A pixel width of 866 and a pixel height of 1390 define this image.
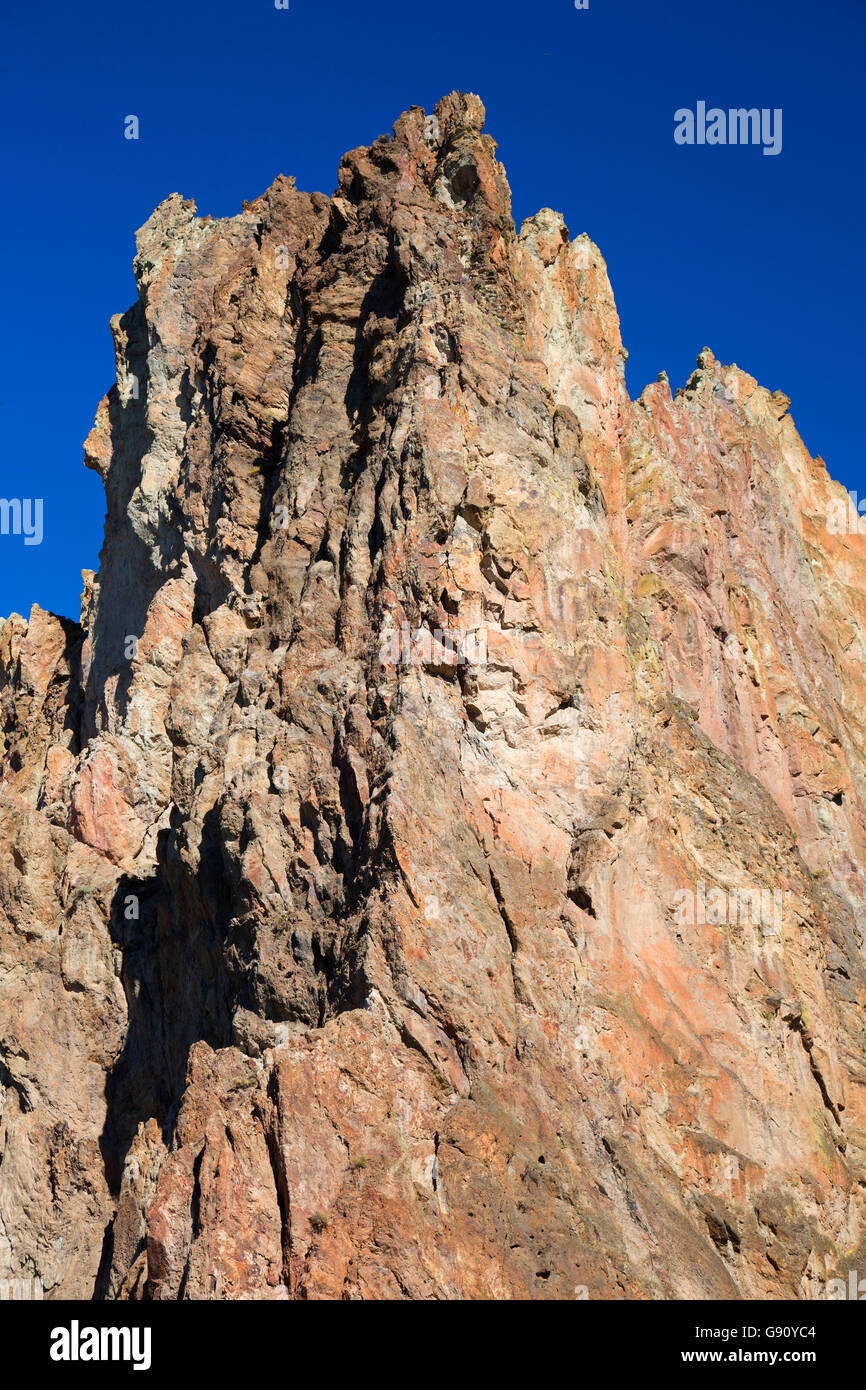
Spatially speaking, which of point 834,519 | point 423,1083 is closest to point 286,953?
point 423,1083

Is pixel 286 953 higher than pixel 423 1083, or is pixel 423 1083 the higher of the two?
pixel 286 953

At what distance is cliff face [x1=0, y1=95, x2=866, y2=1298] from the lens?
81.0 ft

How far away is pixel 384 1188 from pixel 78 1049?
17014mm

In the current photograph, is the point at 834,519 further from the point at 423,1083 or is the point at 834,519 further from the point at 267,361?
the point at 423,1083

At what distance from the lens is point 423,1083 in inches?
986

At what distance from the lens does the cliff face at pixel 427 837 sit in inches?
972

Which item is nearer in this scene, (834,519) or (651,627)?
(651,627)

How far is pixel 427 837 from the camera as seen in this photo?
26.8m

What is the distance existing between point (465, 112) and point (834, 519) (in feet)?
95.8

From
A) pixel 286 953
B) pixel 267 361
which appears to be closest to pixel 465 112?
pixel 267 361
